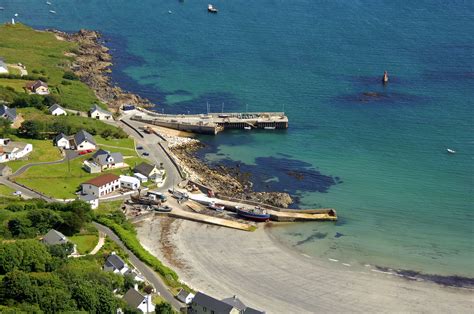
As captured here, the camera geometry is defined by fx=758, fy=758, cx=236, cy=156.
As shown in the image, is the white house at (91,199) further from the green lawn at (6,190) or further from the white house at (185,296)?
the white house at (185,296)

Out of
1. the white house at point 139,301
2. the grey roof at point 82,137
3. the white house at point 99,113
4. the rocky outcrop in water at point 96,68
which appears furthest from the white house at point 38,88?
the white house at point 139,301

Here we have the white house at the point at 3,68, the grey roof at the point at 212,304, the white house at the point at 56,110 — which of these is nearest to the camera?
the grey roof at the point at 212,304

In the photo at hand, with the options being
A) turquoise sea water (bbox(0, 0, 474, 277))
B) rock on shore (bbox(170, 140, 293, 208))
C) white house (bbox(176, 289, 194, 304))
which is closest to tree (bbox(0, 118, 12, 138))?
rock on shore (bbox(170, 140, 293, 208))

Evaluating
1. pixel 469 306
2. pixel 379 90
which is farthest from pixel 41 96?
pixel 469 306

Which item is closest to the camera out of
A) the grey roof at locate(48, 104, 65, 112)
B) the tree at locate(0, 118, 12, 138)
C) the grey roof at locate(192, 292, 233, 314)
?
the grey roof at locate(192, 292, 233, 314)

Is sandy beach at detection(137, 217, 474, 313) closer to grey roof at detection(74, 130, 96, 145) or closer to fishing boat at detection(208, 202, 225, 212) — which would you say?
fishing boat at detection(208, 202, 225, 212)

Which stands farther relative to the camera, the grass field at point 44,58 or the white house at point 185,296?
the grass field at point 44,58

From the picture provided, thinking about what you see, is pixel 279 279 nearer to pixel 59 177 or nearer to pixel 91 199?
pixel 91 199
